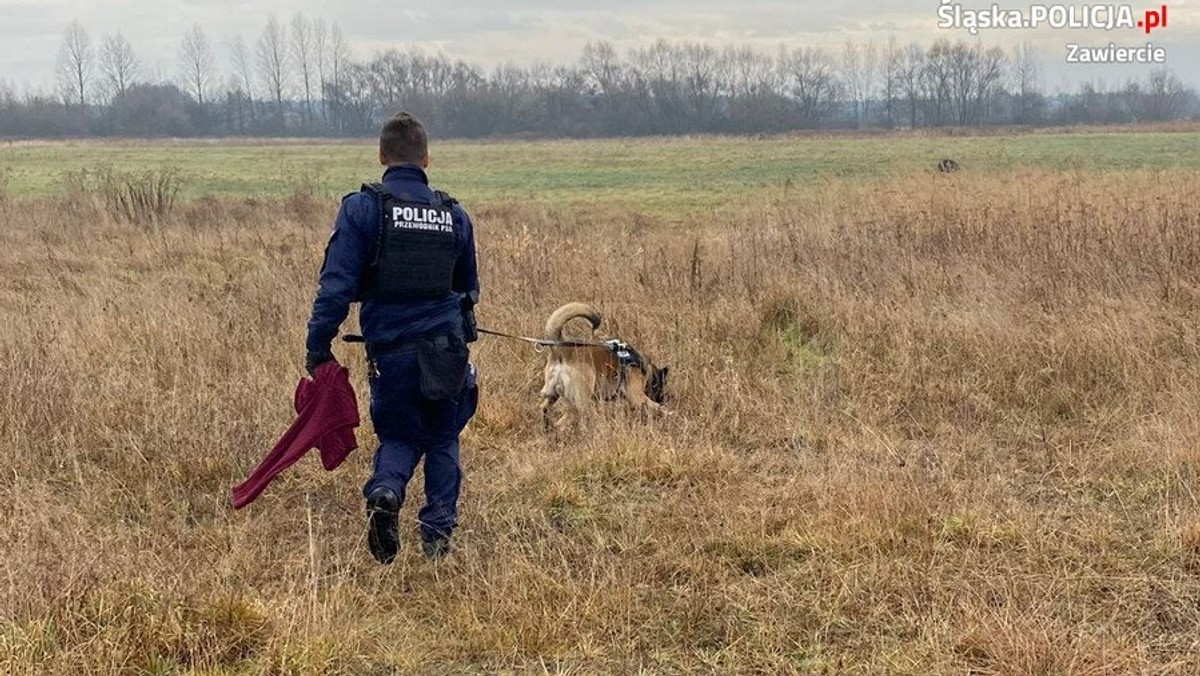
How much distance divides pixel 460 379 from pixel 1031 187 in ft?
38.2

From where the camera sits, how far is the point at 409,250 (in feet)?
11.7

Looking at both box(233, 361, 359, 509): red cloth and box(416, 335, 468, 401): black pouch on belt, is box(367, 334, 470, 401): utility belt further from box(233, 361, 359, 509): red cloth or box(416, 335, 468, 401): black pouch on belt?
box(233, 361, 359, 509): red cloth

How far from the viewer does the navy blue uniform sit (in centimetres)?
352

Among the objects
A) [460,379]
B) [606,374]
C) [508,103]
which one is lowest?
[606,374]

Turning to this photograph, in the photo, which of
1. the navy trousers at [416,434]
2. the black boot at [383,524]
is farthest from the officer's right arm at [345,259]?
the black boot at [383,524]

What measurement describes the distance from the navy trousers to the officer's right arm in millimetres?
287

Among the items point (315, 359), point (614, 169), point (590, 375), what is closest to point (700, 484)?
point (590, 375)

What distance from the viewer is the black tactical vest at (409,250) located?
3533 mm

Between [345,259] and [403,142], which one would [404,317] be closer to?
[345,259]

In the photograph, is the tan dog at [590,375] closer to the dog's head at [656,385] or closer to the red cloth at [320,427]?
the dog's head at [656,385]

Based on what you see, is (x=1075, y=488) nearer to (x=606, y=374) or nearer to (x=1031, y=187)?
(x=606, y=374)

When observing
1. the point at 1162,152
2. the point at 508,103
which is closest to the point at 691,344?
the point at 1162,152

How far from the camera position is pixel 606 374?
5.80 m

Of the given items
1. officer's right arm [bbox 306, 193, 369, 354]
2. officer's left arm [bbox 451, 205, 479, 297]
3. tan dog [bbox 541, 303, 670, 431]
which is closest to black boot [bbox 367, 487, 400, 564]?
officer's right arm [bbox 306, 193, 369, 354]
